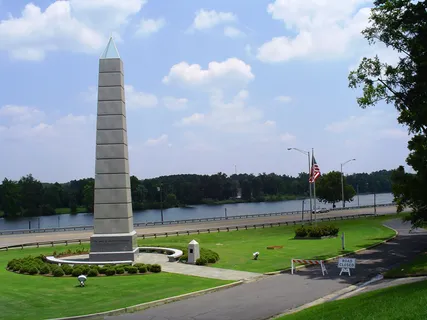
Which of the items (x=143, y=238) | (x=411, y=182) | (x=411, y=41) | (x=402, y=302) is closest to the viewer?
(x=402, y=302)

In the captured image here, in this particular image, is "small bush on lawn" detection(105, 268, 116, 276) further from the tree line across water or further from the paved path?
the tree line across water

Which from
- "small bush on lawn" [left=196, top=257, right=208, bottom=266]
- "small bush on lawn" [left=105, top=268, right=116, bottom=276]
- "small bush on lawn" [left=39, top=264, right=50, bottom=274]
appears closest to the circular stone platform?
"small bush on lawn" [left=39, top=264, right=50, bottom=274]

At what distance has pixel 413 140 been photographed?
28.9 m

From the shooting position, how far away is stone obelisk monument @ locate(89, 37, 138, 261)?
25984 mm

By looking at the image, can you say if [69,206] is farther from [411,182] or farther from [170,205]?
[411,182]

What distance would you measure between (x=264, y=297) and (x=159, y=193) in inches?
5622

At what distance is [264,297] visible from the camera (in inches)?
669

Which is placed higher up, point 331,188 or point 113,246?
point 331,188

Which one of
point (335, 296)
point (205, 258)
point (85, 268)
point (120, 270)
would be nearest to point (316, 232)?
point (205, 258)

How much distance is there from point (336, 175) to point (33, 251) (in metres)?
94.3

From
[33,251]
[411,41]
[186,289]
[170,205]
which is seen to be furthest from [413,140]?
[170,205]

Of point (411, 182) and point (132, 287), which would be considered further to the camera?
point (411, 182)

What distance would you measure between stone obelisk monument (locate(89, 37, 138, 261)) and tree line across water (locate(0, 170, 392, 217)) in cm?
6813

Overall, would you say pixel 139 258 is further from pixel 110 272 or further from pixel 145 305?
pixel 145 305
